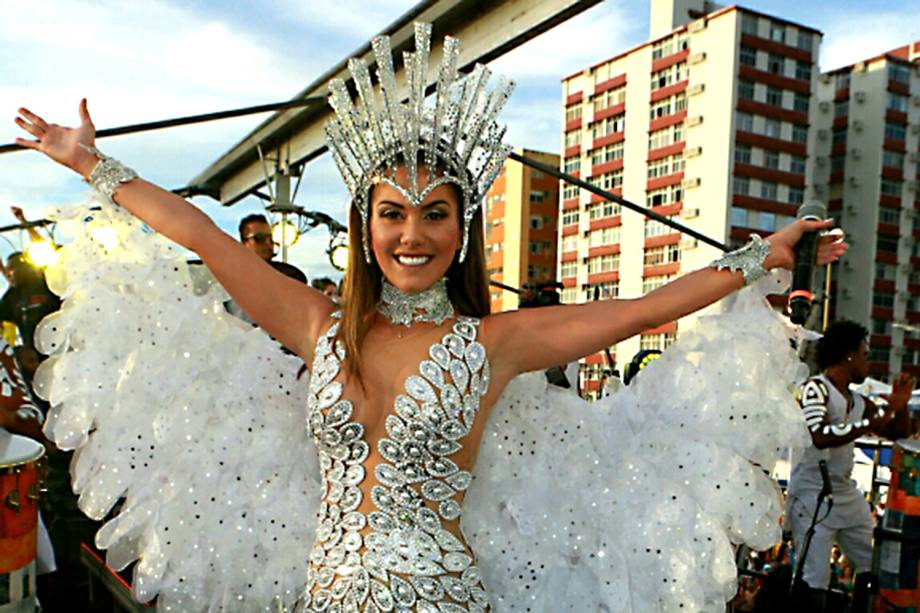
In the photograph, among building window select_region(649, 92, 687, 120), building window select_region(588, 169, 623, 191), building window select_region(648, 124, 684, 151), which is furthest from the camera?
building window select_region(588, 169, 623, 191)

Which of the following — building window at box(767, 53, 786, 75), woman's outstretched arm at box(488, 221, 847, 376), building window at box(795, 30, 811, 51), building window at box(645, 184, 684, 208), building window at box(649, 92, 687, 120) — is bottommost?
woman's outstretched arm at box(488, 221, 847, 376)

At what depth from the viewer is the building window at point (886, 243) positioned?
48719mm

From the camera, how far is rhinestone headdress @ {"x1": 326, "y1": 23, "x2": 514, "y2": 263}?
1.70 metres

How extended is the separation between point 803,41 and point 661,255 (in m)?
15.5

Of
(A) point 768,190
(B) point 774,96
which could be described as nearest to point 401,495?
(A) point 768,190

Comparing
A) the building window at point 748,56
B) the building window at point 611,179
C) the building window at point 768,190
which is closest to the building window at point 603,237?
the building window at point 611,179

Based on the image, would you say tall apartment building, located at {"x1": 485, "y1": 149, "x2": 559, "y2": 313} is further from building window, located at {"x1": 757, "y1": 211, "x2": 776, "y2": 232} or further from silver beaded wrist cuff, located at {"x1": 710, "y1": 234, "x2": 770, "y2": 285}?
silver beaded wrist cuff, located at {"x1": 710, "y1": 234, "x2": 770, "y2": 285}

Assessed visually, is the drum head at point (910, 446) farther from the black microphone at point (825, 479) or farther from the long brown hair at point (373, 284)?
the long brown hair at point (373, 284)

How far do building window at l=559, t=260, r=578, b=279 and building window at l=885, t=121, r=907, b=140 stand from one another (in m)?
22.0

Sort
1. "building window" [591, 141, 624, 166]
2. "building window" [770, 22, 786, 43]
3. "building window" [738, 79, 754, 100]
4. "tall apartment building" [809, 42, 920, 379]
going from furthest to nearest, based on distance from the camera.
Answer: "tall apartment building" [809, 42, 920, 379] < "building window" [591, 141, 624, 166] < "building window" [770, 22, 786, 43] < "building window" [738, 79, 754, 100]

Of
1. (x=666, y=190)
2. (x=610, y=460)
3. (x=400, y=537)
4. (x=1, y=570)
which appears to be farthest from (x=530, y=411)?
(x=666, y=190)

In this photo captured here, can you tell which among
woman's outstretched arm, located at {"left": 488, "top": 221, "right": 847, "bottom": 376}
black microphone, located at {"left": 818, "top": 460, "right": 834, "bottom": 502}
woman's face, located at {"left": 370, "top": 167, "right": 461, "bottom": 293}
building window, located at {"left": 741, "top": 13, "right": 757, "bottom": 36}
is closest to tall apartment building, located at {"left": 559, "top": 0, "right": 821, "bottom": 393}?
building window, located at {"left": 741, "top": 13, "right": 757, "bottom": 36}

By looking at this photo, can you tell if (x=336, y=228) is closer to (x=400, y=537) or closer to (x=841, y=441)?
(x=841, y=441)

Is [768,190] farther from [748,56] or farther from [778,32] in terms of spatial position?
[778,32]
